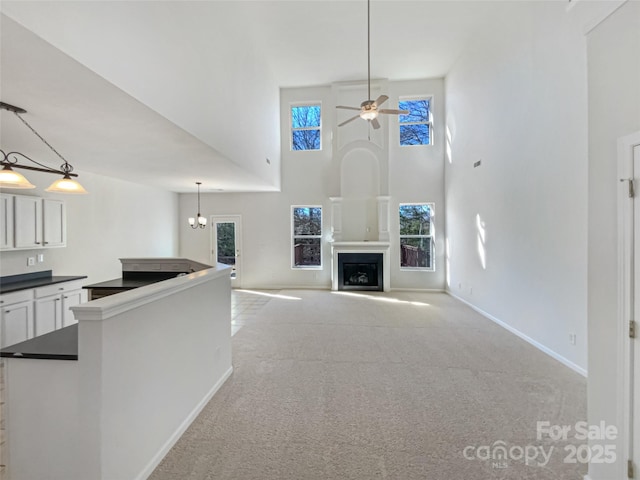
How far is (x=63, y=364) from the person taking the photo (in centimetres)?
150

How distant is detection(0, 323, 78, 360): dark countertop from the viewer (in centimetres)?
148

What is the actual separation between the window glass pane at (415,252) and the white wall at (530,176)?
160cm

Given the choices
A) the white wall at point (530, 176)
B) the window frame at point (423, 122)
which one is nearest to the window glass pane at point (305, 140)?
the window frame at point (423, 122)

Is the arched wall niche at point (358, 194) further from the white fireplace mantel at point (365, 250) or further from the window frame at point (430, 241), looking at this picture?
the window frame at point (430, 241)

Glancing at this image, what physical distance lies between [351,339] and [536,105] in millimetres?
3961

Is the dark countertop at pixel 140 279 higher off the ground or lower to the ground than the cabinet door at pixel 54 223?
lower

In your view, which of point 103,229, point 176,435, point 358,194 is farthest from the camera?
point 358,194

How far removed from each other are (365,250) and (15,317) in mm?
6242

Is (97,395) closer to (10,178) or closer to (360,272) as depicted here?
(10,178)

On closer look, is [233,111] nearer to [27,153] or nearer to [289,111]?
[27,153]

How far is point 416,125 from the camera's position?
295 inches

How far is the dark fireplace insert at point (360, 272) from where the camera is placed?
24.2 ft

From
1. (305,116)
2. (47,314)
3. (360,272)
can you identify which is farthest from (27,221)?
(360,272)

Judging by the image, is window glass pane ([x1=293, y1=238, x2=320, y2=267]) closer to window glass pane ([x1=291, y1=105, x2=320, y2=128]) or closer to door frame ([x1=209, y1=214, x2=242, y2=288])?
door frame ([x1=209, y1=214, x2=242, y2=288])
